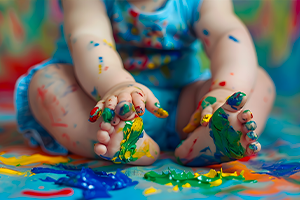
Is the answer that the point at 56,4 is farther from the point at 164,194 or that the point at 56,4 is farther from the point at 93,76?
the point at 164,194

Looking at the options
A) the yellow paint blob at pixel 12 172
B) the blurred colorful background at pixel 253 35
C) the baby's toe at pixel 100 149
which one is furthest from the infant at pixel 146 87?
the blurred colorful background at pixel 253 35

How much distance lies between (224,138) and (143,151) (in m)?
0.17

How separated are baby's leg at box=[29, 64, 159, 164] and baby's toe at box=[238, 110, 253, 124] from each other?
22cm

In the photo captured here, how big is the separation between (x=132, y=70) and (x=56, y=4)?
85 cm

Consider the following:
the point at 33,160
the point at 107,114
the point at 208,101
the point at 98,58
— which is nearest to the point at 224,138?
the point at 208,101

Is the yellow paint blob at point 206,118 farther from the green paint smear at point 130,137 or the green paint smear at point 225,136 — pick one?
the green paint smear at point 130,137

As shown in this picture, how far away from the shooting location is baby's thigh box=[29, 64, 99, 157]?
0.70 meters

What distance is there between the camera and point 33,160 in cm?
70

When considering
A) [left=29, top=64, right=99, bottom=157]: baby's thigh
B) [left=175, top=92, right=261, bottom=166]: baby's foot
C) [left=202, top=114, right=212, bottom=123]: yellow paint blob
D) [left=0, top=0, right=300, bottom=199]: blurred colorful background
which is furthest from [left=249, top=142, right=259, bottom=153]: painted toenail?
[left=0, top=0, right=300, bottom=199]: blurred colorful background

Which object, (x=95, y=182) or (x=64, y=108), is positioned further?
(x=64, y=108)

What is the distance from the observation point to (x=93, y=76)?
2.24 ft

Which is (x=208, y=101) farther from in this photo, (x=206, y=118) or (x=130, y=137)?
(x=130, y=137)

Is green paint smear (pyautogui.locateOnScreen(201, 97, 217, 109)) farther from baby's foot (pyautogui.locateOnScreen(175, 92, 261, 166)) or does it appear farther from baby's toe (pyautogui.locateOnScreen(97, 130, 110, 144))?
baby's toe (pyautogui.locateOnScreen(97, 130, 110, 144))

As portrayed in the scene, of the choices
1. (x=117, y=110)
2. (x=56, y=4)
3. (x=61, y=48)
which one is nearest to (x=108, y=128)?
(x=117, y=110)
